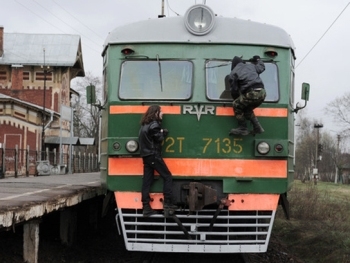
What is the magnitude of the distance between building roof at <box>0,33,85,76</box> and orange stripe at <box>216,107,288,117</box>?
33113 millimetres

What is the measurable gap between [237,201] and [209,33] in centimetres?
226

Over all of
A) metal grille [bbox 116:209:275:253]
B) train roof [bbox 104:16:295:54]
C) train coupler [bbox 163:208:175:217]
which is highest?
train roof [bbox 104:16:295:54]

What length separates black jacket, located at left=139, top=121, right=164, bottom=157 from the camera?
7.33 metres

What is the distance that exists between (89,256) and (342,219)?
7.90m

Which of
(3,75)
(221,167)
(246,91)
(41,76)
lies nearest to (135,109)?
(221,167)

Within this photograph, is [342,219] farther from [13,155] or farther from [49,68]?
[49,68]

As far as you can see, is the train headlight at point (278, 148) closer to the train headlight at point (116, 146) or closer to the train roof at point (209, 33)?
the train roof at point (209, 33)

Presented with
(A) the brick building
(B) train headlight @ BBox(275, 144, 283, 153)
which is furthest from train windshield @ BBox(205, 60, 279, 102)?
(A) the brick building

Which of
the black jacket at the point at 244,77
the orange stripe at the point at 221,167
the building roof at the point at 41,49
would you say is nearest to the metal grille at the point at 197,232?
the orange stripe at the point at 221,167

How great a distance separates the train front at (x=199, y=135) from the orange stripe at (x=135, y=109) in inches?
0.5

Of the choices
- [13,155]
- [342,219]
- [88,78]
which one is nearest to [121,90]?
[342,219]

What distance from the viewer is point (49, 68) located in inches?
1561

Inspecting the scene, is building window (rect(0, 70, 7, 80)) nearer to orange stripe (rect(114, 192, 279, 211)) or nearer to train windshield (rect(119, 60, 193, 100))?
train windshield (rect(119, 60, 193, 100))

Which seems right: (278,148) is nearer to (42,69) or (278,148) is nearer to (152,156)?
(152,156)
